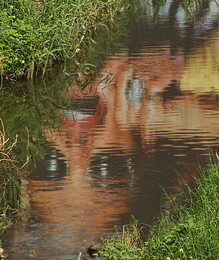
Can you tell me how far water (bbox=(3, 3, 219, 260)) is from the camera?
7034 millimetres

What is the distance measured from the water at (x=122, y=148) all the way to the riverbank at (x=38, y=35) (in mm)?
688

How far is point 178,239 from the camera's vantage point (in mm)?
6008

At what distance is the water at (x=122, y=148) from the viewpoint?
23.1ft

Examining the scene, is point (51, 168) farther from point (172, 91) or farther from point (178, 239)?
point (172, 91)

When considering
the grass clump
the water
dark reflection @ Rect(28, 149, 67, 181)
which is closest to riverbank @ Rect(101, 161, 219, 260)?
the water

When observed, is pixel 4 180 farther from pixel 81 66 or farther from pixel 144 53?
pixel 144 53

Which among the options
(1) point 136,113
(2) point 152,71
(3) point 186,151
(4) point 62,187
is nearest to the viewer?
(4) point 62,187

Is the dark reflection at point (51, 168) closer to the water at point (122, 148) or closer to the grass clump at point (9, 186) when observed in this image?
the water at point (122, 148)

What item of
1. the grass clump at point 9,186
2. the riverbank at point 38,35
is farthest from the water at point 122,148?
the riverbank at point 38,35

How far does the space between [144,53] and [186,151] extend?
6.22 metres

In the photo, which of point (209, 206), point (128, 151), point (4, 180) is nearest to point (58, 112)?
point (128, 151)

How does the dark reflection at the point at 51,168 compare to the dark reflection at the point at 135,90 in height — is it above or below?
below

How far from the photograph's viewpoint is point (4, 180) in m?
8.30

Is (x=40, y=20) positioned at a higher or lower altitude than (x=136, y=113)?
higher
